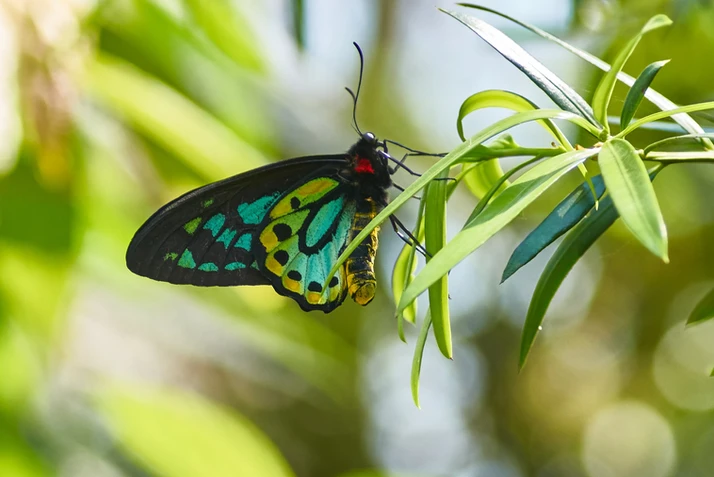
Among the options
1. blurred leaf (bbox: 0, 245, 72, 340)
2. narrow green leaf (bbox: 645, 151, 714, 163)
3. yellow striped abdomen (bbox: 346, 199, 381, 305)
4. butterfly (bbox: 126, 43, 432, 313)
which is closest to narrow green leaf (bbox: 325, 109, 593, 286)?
narrow green leaf (bbox: 645, 151, 714, 163)


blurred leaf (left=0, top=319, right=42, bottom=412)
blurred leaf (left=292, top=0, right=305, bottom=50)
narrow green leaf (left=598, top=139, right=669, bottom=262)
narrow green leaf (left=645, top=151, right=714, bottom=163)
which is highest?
blurred leaf (left=292, top=0, right=305, bottom=50)

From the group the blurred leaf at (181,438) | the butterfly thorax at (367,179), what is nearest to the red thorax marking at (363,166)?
the butterfly thorax at (367,179)

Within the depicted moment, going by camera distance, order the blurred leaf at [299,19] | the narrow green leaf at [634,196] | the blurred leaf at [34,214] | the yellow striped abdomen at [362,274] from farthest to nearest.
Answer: the blurred leaf at [34,214], the blurred leaf at [299,19], the yellow striped abdomen at [362,274], the narrow green leaf at [634,196]

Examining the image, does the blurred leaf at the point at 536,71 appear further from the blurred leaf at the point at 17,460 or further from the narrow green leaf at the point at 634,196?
the blurred leaf at the point at 17,460

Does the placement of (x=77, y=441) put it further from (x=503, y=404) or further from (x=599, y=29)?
(x=503, y=404)

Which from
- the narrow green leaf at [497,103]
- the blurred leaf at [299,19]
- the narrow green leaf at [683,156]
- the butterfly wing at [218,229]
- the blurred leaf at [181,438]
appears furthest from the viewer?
the blurred leaf at [181,438]

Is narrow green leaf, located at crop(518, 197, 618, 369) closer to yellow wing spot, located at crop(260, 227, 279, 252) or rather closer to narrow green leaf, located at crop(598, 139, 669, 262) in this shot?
narrow green leaf, located at crop(598, 139, 669, 262)

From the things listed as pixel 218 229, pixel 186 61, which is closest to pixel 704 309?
pixel 218 229

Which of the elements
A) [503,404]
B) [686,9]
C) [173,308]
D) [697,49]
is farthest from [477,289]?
[686,9]

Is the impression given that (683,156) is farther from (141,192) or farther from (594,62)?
(141,192)
